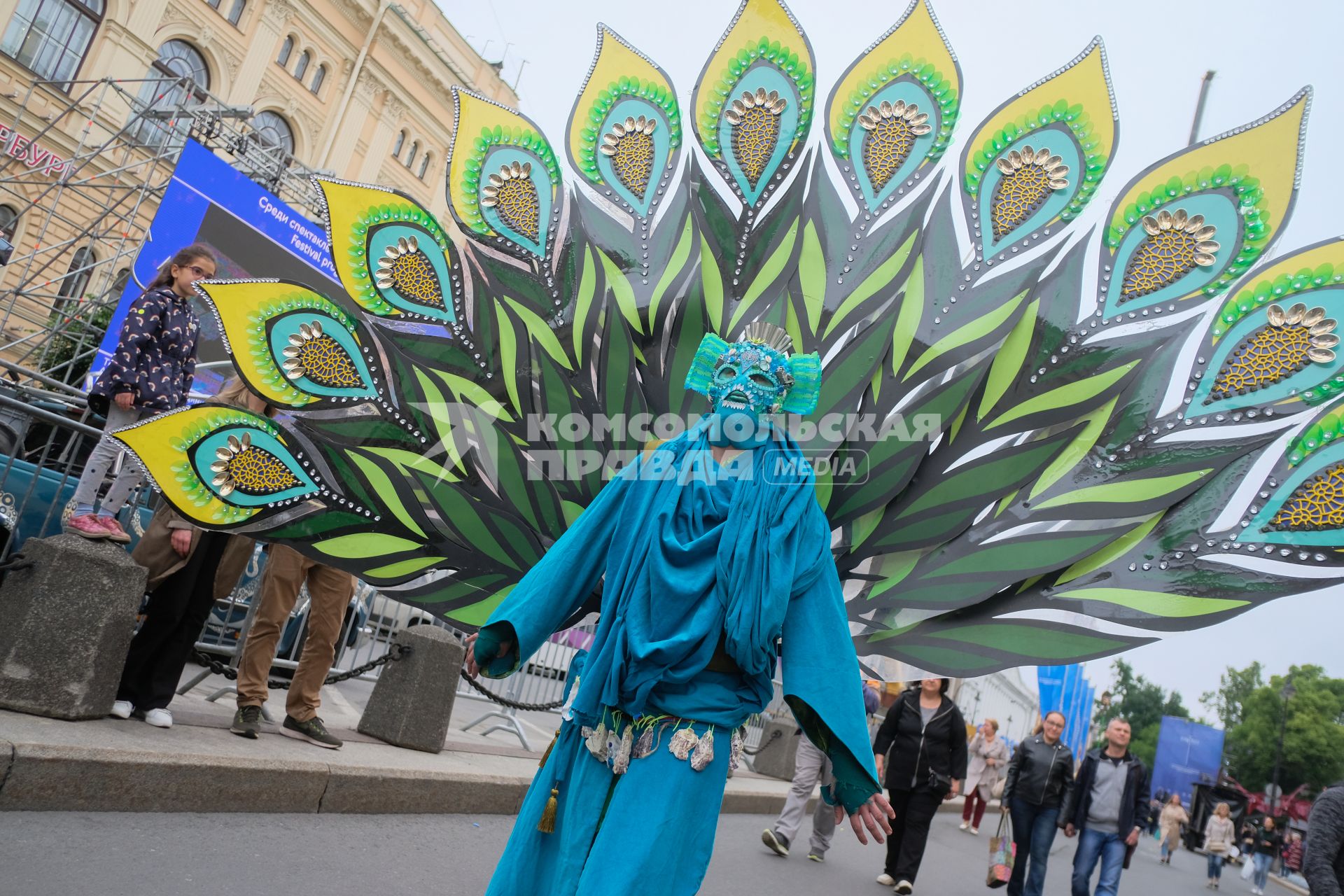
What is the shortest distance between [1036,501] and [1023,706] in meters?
20.8

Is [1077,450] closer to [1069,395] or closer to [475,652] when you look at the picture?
[1069,395]

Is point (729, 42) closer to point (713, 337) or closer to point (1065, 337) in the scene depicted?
point (713, 337)

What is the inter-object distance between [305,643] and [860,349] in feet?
11.6

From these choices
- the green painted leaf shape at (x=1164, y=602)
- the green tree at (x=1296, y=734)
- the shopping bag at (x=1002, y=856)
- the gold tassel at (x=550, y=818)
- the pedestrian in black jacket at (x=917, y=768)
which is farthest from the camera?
the green tree at (x=1296, y=734)

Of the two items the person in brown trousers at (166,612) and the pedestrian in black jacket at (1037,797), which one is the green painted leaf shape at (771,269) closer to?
the person in brown trousers at (166,612)

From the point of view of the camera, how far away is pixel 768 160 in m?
3.63

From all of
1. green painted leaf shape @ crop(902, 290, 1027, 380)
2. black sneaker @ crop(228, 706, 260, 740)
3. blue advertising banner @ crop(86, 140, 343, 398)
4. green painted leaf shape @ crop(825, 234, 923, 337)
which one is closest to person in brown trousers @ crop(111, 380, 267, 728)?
black sneaker @ crop(228, 706, 260, 740)

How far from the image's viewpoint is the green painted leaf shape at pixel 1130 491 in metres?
2.95

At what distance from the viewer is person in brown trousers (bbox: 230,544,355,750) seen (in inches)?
195

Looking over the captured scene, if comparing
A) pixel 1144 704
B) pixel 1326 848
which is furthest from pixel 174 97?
pixel 1144 704

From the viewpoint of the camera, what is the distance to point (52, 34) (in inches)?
802

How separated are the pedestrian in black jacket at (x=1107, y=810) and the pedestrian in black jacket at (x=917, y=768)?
99cm

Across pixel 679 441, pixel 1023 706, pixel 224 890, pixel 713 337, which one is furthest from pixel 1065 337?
pixel 1023 706

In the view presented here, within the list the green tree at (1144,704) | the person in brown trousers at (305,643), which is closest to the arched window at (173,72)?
the person in brown trousers at (305,643)
